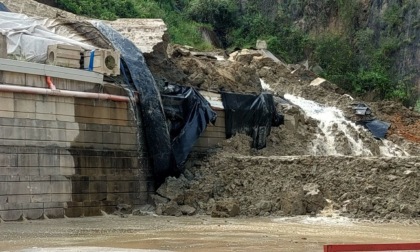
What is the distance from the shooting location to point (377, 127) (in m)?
26.0

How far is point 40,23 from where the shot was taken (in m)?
20.0

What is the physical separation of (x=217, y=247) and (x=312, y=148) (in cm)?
1205

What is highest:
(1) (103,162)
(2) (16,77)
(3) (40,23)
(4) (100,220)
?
(3) (40,23)

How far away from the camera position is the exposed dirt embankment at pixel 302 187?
1659cm

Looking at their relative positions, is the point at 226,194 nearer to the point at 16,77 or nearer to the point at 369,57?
the point at 16,77

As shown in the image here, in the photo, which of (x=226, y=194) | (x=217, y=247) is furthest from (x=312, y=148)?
(x=217, y=247)

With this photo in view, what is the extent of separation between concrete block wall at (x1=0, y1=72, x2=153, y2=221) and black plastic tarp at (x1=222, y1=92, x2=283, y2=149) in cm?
396

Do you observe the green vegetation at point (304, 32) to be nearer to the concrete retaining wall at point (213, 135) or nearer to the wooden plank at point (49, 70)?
the concrete retaining wall at point (213, 135)

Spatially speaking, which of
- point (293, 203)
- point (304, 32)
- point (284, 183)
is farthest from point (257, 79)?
point (304, 32)

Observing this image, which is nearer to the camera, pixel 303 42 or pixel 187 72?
pixel 187 72

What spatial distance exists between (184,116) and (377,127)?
29.0ft

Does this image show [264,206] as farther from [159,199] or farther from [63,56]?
[63,56]

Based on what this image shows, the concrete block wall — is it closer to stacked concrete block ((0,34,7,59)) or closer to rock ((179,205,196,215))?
stacked concrete block ((0,34,7,59))

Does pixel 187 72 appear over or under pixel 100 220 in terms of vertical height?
over
